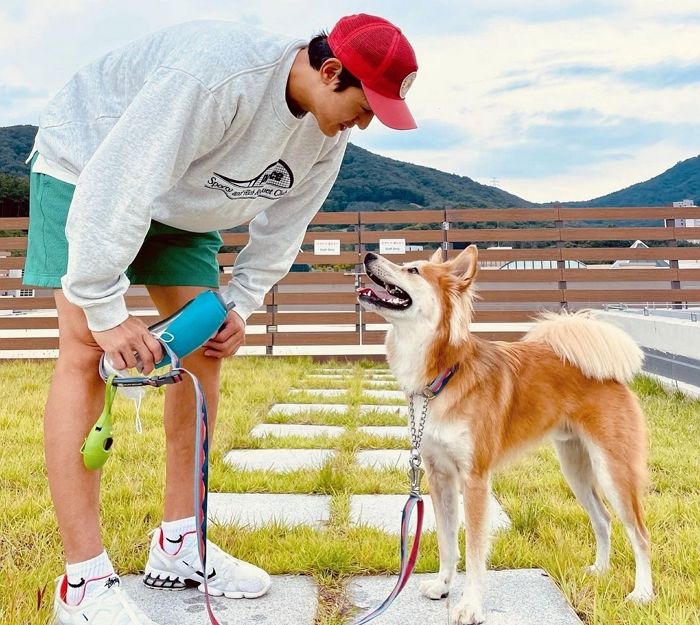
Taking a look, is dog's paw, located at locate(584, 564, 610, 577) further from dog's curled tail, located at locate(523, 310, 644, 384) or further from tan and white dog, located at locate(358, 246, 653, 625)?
dog's curled tail, located at locate(523, 310, 644, 384)

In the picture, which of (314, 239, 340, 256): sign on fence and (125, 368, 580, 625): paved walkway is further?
(314, 239, 340, 256): sign on fence

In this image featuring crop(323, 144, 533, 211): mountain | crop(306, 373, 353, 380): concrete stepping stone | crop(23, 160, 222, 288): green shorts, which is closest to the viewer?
crop(23, 160, 222, 288): green shorts

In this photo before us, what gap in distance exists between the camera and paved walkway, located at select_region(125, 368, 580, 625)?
1763mm

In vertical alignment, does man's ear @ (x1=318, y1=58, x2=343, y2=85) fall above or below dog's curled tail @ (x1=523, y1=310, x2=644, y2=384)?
above

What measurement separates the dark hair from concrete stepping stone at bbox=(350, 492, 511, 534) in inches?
62.0

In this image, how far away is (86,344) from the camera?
1640mm

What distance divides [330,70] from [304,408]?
3421 mm

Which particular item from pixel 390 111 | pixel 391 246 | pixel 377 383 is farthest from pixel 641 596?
pixel 391 246

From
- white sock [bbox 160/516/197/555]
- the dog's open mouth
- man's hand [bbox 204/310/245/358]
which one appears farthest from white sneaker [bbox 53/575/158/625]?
the dog's open mouth

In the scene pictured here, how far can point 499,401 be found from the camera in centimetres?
216

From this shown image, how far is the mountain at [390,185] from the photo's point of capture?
38972 mm

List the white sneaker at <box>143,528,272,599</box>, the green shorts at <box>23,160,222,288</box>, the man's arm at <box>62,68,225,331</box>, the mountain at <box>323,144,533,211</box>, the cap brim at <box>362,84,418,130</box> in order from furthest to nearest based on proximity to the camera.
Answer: the mountain at <box>323,144,533,211</box> < the white sneaker at <box>143,528,272,599</box> < the green shorts at <box>23,160,222,288</box> < the cap brim at <box>362,84,418,130</box> < the man's arm at <box>62,68,225,331</box>

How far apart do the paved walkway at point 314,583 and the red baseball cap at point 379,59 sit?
1.36 metres

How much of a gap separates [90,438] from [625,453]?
1725 millimetres
